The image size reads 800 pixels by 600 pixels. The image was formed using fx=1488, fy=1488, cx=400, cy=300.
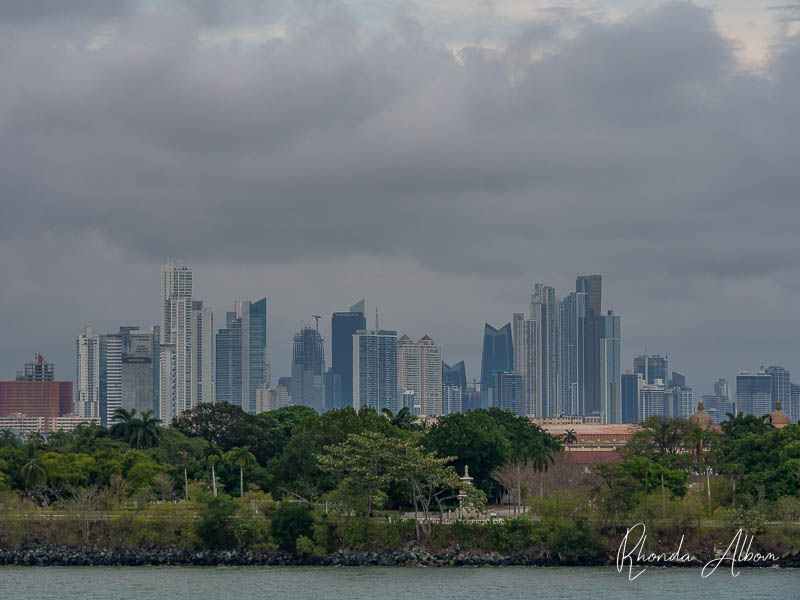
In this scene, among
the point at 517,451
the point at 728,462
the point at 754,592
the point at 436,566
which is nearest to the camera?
the point at 754,592

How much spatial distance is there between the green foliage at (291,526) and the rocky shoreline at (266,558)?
587 millimetres

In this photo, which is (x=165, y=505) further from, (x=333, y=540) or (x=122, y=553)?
(x=333, y=540)

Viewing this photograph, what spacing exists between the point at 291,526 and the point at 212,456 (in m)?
21.5

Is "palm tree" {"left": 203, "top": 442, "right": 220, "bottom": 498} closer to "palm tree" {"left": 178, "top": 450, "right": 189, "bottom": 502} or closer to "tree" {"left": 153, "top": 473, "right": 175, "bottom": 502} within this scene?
"palm tree" {"left": 178, "top": 450, "right": 189, "bottom": 502}

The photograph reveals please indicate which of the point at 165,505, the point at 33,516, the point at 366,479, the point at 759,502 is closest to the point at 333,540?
the point at 366,479

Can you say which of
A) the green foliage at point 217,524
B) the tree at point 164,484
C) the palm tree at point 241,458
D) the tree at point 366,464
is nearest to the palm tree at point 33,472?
the tree at point 164,484

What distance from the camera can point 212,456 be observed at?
99.6 meters

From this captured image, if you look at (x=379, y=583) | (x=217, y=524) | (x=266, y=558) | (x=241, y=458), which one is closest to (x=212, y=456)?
(x=241, y=458)

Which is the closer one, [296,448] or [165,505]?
[165,505]

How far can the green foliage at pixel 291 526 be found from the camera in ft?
260

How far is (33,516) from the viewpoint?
3223 inches

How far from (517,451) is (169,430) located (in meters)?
29.1

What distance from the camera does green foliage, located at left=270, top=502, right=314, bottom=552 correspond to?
260ft

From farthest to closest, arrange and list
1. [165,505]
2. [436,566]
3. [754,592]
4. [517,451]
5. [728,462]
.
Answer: [517,451] < [728,462] < [165,505] < [436,566] < [754,592]
